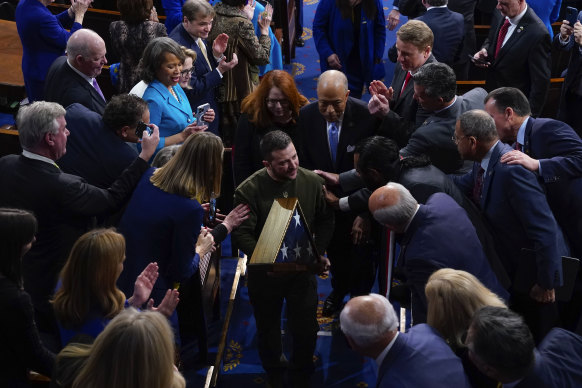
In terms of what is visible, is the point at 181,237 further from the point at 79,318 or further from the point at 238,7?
the point at 238,7

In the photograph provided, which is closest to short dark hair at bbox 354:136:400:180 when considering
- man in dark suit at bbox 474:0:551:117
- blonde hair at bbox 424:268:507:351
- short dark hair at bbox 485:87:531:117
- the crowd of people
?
the crowd of people

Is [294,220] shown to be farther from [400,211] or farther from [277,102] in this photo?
[277,102]

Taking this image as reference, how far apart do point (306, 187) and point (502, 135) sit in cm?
111

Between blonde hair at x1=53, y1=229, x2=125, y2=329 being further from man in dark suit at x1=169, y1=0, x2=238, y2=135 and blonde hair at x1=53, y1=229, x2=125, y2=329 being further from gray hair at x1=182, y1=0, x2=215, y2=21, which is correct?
gray hair at x1=182, y1=0, x2=215, y2=21

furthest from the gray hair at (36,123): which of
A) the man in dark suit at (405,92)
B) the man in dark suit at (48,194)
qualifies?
the man in dark suit at (405,92)

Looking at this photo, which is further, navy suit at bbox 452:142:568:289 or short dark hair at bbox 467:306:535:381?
navy suit at bbox 452:142:568:289

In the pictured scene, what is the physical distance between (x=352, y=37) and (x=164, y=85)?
82.9 inches

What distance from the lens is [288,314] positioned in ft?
11.8

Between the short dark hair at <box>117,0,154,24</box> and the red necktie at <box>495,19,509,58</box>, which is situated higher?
the short dark hair at <box>117,0,154,24</box>

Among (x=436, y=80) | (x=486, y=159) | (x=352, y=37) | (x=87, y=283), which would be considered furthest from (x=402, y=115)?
(x=87, y=283)

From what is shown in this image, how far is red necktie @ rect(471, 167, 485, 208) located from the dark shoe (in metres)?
1.21

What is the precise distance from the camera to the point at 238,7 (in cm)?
498

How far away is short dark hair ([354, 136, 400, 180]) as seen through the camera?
11.2 ft

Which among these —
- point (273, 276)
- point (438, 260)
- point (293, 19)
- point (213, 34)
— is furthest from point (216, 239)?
point (293, 19)
